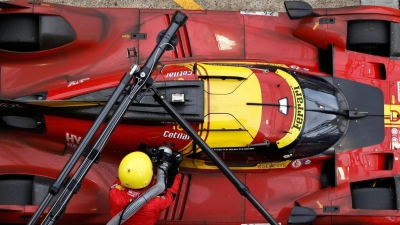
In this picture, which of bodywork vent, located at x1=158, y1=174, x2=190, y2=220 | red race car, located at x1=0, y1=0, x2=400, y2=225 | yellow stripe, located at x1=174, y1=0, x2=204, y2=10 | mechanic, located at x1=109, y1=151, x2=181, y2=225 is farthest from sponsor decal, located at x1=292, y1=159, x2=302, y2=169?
yellow stripe, located at x1=174, y1=0, x2=204, y2=10

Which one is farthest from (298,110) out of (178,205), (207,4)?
(207,4)

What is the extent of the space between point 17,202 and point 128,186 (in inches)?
55.7

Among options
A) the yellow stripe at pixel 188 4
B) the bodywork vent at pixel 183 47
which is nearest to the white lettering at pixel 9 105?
the bodywork vent at pixel 183 47

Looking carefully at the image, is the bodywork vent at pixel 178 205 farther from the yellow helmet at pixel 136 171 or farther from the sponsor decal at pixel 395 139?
the sponsor decal at pixel 395 139

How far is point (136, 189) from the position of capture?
5.67 meters

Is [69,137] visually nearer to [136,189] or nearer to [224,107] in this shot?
[136,189]

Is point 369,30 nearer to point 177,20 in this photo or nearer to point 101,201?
point 177,20

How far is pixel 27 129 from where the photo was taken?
6.34m

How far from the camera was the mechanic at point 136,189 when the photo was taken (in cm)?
554

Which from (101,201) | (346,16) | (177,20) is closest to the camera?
(177,20)

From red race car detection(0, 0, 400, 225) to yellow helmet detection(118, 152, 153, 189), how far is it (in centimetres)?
59

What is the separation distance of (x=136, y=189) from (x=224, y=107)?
1.26 m

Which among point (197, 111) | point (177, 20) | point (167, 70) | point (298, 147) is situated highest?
point (177, 20)

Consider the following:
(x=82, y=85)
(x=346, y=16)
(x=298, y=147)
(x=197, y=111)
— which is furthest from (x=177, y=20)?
(x=346, y=16)
